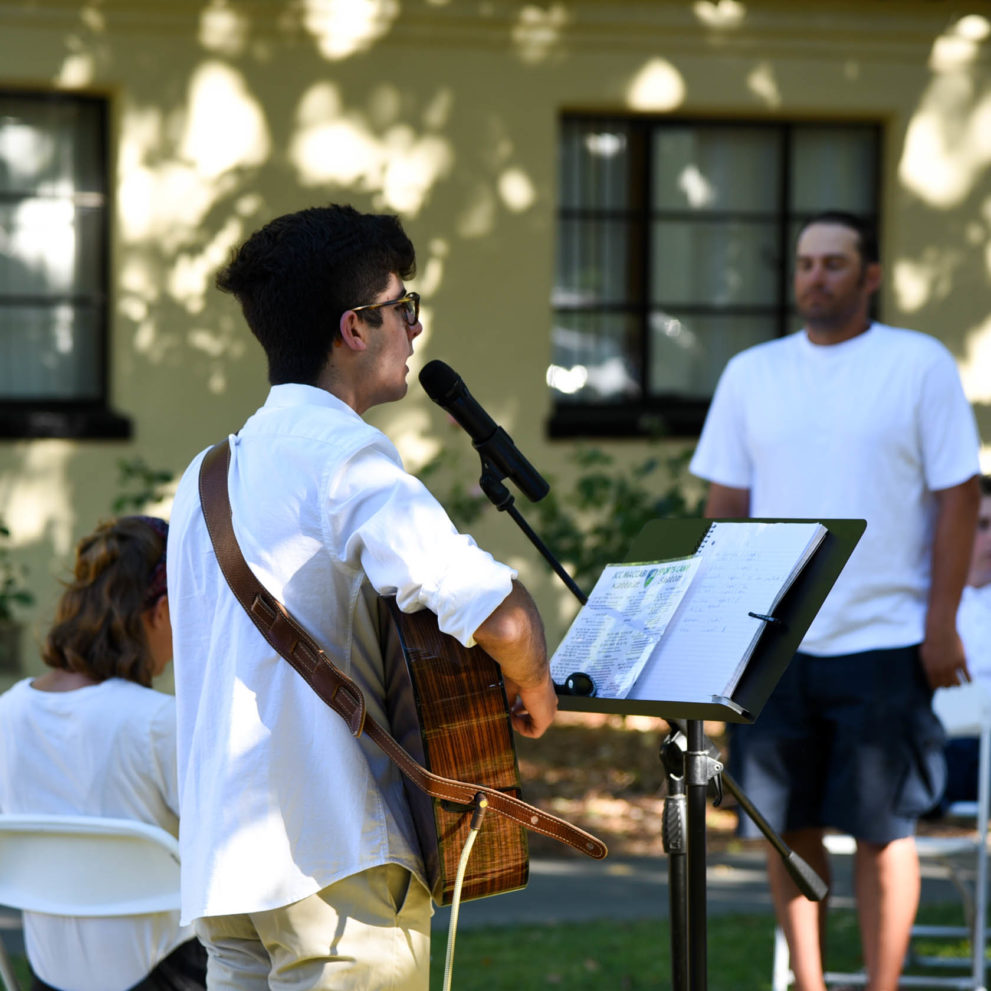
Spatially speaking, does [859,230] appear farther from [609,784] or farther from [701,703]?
[609,784]

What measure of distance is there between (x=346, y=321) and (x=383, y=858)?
839mm

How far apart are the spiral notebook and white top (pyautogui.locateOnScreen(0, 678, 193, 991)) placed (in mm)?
999

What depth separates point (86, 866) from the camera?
8.84 ft

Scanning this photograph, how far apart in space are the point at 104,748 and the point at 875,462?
7.12 feet

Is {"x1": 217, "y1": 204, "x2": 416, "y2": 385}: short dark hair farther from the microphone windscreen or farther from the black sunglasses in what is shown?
the microphone windscreen

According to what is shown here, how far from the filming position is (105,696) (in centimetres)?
293

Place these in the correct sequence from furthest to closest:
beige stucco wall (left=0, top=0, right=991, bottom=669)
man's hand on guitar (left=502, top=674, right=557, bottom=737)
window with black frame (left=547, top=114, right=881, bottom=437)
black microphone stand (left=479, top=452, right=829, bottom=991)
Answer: window with black frame (left=547, top=114, right=881, bottom=437) → beige stucco wall (left=0, top=0, right=991, bottom=669) → black microphone stand (left=479, top=452, right=829, bottom=991) → man's hand on guitar (left=502, top=674, right=557, bottom=737)

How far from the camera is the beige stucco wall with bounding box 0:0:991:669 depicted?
8.04 m

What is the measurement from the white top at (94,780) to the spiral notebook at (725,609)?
100cm

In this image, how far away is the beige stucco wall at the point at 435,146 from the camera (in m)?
8.04

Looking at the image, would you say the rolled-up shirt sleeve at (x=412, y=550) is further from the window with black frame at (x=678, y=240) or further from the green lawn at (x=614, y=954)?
the window with black frame at (x=678, y=240)

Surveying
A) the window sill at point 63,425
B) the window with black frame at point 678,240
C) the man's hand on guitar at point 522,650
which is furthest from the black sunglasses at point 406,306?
the window with black frame at point 678,240

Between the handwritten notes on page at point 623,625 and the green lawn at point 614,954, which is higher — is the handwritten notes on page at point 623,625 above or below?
above

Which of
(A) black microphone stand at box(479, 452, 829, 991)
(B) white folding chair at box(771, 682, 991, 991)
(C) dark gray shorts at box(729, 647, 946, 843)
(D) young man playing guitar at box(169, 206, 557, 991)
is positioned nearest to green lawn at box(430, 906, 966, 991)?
(B) white folding chair at box(771, 682, 991, 991)
